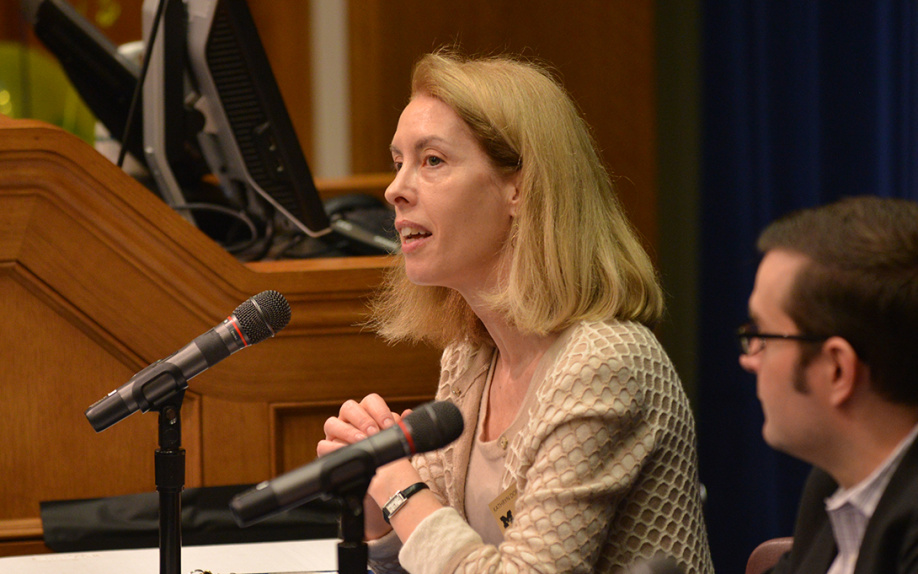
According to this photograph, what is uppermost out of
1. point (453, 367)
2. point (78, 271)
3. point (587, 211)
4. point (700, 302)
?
point (587, 211)

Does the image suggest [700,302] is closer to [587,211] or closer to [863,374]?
[587,211]

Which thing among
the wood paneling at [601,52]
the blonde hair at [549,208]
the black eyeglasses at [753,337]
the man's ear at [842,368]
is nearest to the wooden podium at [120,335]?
the blonde hair at [549,208]

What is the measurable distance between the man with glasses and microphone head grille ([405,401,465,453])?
0.34 meters

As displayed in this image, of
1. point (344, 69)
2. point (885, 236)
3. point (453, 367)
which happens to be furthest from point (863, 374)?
point (344, 69)

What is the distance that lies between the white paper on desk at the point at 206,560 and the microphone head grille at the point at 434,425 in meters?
0.70

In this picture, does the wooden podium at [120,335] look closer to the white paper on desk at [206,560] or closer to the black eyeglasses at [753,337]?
the white paper on desk at [206,560]

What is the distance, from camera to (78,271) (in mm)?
2090

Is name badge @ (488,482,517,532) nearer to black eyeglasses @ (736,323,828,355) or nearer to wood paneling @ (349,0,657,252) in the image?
black eyeglasses @ (736,323,828,355)

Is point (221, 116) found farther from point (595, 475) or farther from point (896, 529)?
point (896, 529)

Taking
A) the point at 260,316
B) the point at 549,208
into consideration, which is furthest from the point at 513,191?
the point at 260,316

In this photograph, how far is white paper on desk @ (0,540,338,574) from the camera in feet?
5.76

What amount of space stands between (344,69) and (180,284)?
2.92 meters

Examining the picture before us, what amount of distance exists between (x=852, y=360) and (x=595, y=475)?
470 mm

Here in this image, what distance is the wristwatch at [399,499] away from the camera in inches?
58.0
